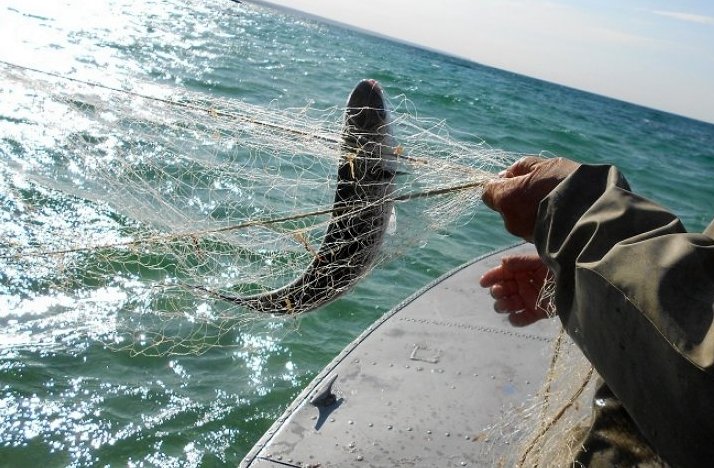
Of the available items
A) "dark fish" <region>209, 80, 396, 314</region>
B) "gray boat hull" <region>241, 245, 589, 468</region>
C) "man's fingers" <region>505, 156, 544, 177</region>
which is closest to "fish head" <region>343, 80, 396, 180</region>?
"dark fish" <region>209, 80, 396, 314</region>

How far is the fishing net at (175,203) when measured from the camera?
3.38m

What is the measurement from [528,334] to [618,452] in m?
3.36

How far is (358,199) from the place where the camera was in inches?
127

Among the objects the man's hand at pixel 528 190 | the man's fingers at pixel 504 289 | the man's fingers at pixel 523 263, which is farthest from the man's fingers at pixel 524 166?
the man's fingers at pixel 504 289

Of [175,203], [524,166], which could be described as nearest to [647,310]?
[524,166]

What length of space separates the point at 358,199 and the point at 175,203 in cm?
549

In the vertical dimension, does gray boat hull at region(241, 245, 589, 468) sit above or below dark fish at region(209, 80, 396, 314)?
below

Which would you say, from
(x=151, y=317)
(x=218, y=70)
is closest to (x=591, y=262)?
(x=151, y=317)

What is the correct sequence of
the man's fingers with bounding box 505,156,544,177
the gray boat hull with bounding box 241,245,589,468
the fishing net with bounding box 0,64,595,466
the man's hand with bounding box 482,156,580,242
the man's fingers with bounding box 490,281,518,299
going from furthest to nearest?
the gray boat hull with bounding box 241,245,589,468 → the fishing net with bounding box 0,64,595,466 → the man's fingers with bounding box 490,281,518,299 → the man's fingers with bounding box 505,156,544,177 → the man's hand with bounding box 482,156,580,242

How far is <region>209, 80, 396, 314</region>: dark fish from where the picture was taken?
3203mm

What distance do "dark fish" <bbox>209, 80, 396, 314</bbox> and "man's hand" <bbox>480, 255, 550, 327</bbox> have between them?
1.89ft

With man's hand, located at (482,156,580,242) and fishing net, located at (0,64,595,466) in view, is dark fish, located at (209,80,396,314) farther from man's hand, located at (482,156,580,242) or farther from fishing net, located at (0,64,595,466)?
man's hand, located at (482,156,580,242)

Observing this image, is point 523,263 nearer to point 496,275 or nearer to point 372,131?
point 496,275

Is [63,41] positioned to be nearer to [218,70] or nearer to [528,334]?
[218,70]
